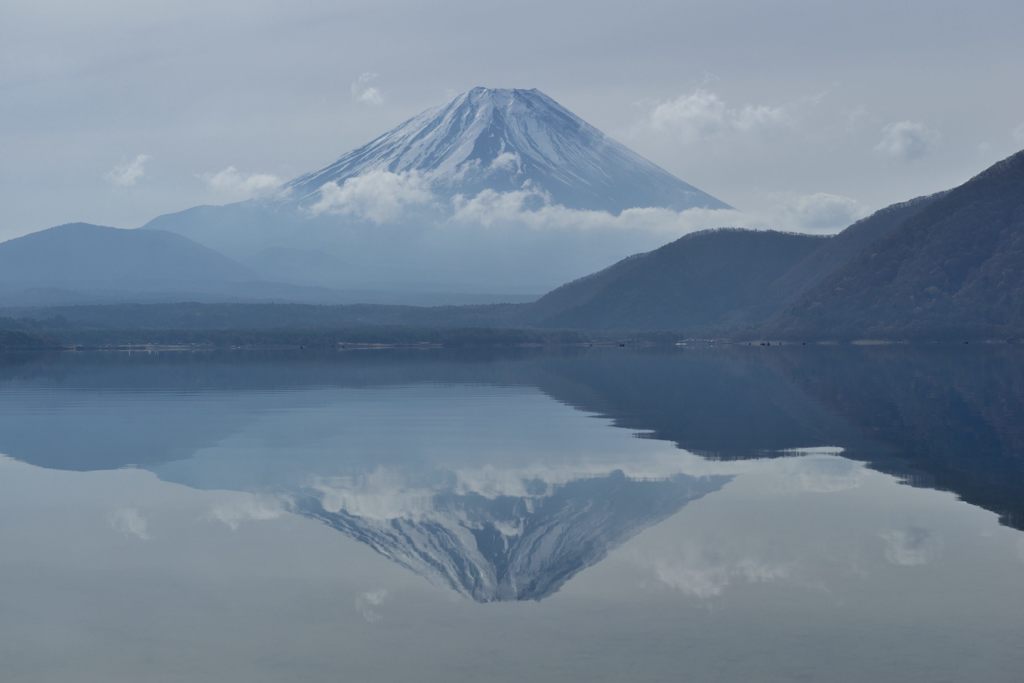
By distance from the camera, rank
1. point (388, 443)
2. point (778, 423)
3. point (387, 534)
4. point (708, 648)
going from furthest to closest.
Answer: point (778, 423)
point (388, 443)
point (387, 534)
point (708, 648)

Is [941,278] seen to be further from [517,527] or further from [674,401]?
[517,527]

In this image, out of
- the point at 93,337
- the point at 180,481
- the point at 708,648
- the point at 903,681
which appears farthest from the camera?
the point at 93,337

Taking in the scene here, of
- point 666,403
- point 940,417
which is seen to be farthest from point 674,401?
point 940,417

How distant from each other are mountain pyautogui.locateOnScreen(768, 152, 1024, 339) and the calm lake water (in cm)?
11066

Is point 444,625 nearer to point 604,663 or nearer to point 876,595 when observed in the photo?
point 604,663

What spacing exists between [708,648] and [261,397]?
57.0 metres

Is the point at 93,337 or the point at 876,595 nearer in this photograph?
the point at 876,595

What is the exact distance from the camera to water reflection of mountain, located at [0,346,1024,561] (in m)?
45.1

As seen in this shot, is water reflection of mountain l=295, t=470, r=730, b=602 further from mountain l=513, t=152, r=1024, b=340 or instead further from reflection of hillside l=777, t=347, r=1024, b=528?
mountain l=513, t=152, r=1024, b=340

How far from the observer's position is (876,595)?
2514 cm

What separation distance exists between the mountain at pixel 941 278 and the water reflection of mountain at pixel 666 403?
42815mm

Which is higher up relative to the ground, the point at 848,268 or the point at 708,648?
the point at 848,268

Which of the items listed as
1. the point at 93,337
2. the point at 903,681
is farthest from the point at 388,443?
the point at 93,337

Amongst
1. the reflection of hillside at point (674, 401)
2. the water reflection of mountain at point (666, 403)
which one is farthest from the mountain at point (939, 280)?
the water reflection of mountain at point (666, 403)
